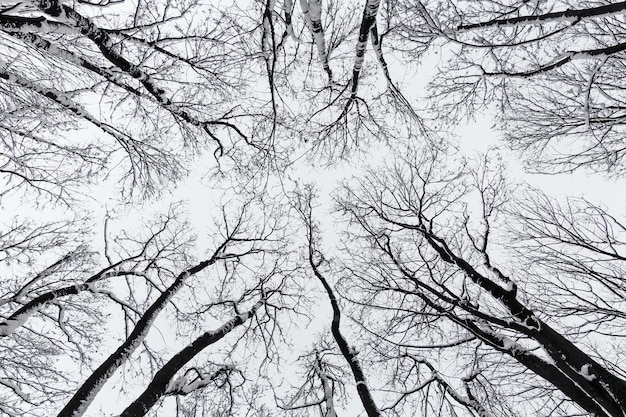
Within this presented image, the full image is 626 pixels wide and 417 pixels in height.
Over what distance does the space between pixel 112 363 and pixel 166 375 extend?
952 millimetres

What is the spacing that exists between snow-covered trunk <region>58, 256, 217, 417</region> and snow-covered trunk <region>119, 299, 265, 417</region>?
2.05 feet

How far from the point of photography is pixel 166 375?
6.16m

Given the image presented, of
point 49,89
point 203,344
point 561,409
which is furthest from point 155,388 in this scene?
point 561,409

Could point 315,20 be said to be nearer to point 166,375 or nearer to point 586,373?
point 586,373

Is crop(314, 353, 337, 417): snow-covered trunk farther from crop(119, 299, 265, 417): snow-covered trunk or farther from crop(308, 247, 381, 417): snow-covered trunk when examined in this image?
crop(119, 299, 265, 417): snow-covered trunk

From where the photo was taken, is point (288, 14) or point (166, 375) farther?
point (166, 375)

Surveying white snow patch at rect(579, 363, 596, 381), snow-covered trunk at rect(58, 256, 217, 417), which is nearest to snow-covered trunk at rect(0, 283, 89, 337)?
snow-covered trunk at rect(58, 256, 217, 417)

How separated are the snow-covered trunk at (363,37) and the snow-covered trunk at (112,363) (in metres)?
5.47

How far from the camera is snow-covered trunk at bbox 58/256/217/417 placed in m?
5.57

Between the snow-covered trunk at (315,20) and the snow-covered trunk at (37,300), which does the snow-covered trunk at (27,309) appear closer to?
the snow-covered trunk at (37,300)

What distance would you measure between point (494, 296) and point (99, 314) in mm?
8119

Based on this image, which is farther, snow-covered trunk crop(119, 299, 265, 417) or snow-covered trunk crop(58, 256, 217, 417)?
snow-covered trunk crop(119, 299, 265, 417)

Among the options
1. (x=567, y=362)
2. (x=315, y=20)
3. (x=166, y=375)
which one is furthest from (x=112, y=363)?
(x=567, y=362)

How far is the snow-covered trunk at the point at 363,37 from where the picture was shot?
13.5 ft
